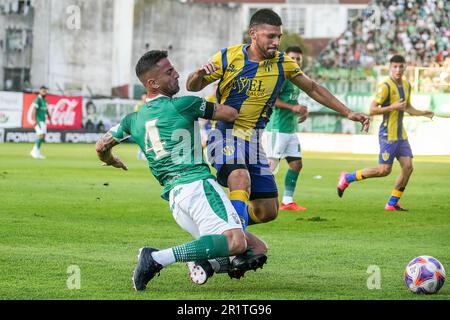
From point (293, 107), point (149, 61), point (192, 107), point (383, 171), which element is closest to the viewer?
point (192, 107)

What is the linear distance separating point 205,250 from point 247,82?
6.76ft

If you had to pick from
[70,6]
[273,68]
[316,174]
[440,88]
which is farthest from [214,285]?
[70,6]

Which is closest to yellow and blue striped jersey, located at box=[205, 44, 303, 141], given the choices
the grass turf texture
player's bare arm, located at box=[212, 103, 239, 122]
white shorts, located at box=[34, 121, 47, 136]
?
player's bare arm, located at box=[212, 103, 239, 122]

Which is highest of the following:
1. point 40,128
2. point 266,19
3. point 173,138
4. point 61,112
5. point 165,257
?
point 266,19

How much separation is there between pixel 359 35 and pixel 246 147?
3931 centimetres

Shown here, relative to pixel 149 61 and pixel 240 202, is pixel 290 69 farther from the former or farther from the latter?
pixel 149 61

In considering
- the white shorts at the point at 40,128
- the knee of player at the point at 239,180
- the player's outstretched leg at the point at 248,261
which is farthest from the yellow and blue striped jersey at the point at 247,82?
the white shorts at the point at 40,128

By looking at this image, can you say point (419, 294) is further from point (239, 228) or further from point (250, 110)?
point (250, 110)

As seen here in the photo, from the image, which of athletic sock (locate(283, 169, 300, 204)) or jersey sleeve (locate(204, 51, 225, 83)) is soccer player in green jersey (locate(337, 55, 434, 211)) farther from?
jersey sleeve (locate(204, 51, 225, 83))

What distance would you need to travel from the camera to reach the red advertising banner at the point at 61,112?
42281mm

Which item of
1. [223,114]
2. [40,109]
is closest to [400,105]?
[223,114]

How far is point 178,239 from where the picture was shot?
35.7 feet

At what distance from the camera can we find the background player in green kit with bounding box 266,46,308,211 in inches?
599

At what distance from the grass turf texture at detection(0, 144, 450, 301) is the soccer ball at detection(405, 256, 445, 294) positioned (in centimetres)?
8
